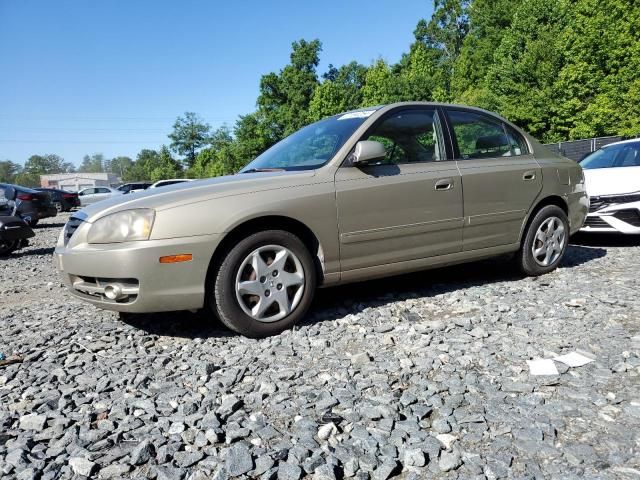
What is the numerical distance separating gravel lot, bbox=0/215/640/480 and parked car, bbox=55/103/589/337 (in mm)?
373

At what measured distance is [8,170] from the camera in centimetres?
15562

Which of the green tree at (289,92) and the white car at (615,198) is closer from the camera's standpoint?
the white car at (615,198)

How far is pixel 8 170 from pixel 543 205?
181749 mm

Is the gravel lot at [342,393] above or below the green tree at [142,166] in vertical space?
below

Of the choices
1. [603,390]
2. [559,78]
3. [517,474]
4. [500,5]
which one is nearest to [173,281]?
[517,474]

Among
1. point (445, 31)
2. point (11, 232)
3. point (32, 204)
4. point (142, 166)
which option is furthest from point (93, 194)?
point (142, 166)

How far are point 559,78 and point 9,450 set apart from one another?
116 feet

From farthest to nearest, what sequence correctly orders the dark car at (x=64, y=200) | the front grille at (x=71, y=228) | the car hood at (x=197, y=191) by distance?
the dark car at (x=64, y=200)
the front grille at (x=71, y=228)
the car hood at (x=197, y=191)

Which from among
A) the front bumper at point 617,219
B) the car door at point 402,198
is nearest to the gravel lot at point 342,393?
the car door at point 402,198

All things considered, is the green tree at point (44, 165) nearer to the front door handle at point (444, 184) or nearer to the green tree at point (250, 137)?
the green tree at point (250, 137)

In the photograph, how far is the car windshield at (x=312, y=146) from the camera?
3838 millimetres

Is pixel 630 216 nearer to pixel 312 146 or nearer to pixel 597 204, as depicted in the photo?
pixel 597 204

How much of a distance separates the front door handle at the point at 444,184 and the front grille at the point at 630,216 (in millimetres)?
3400

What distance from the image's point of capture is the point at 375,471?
1.89 m
